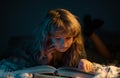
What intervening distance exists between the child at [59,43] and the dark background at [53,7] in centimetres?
44

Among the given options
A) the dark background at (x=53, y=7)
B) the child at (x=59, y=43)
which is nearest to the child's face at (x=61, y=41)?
the child at (x=59, y=43)

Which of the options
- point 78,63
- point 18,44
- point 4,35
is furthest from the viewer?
point 4,35

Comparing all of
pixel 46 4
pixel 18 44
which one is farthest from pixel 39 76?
pixel 46 4

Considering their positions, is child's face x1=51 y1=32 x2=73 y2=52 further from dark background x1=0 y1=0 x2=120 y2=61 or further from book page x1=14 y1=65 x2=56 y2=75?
dark background x1=0 y1=0 x2=120 y2=61

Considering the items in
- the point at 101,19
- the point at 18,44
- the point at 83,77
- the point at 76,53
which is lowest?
the point at 83,77

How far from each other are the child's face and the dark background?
516 millimetres

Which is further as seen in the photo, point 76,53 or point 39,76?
point 76,53

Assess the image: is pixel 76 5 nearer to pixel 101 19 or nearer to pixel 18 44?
pixel 101 19

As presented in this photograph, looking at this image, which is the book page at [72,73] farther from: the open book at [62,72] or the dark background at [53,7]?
the dark background at [53,7]

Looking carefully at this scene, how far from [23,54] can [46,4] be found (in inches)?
18.9

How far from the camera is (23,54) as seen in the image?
3.21 feet

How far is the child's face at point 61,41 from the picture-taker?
854mm

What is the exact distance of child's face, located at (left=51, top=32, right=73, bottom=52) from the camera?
85 centimetres

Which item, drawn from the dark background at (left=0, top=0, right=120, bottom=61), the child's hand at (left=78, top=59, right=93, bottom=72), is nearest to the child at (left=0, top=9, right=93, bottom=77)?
the child's hand at (left=78, top=59, right=93, bottom=72)
